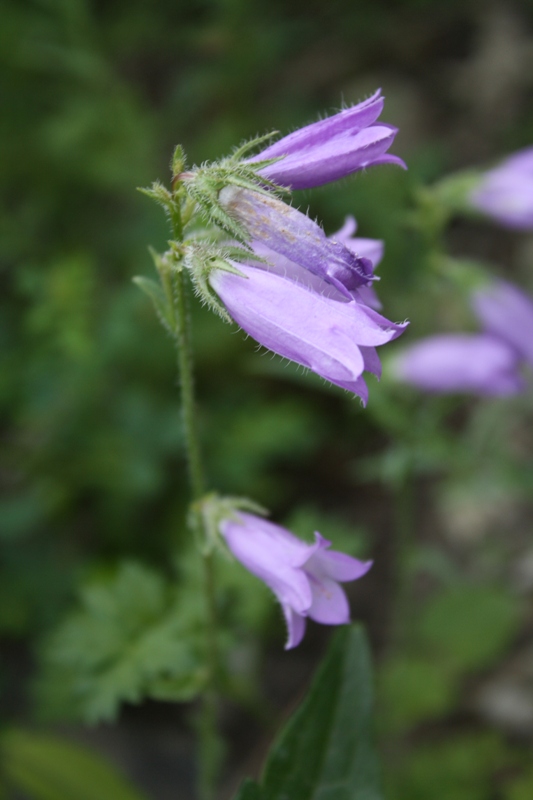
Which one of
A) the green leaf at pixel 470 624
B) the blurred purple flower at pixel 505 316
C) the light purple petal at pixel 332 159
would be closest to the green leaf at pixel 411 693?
the green leaf at pixel 470 624

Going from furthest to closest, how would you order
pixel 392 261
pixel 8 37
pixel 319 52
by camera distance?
pixel 319 52
pixel 392 261
pixel 8 37

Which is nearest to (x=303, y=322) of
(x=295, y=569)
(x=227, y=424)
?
(x=295, y=569)

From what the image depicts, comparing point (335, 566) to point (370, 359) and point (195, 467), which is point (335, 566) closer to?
point (195, 467)

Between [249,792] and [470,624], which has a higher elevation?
[470,624]

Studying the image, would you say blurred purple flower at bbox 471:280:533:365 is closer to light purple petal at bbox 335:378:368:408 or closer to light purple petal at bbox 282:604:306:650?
light purple petal at bbox 282:604:306:650

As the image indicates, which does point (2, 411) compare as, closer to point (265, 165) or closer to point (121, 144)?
point (121, 144)

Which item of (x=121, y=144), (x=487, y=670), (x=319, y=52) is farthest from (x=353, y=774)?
(x=319, y=52)
